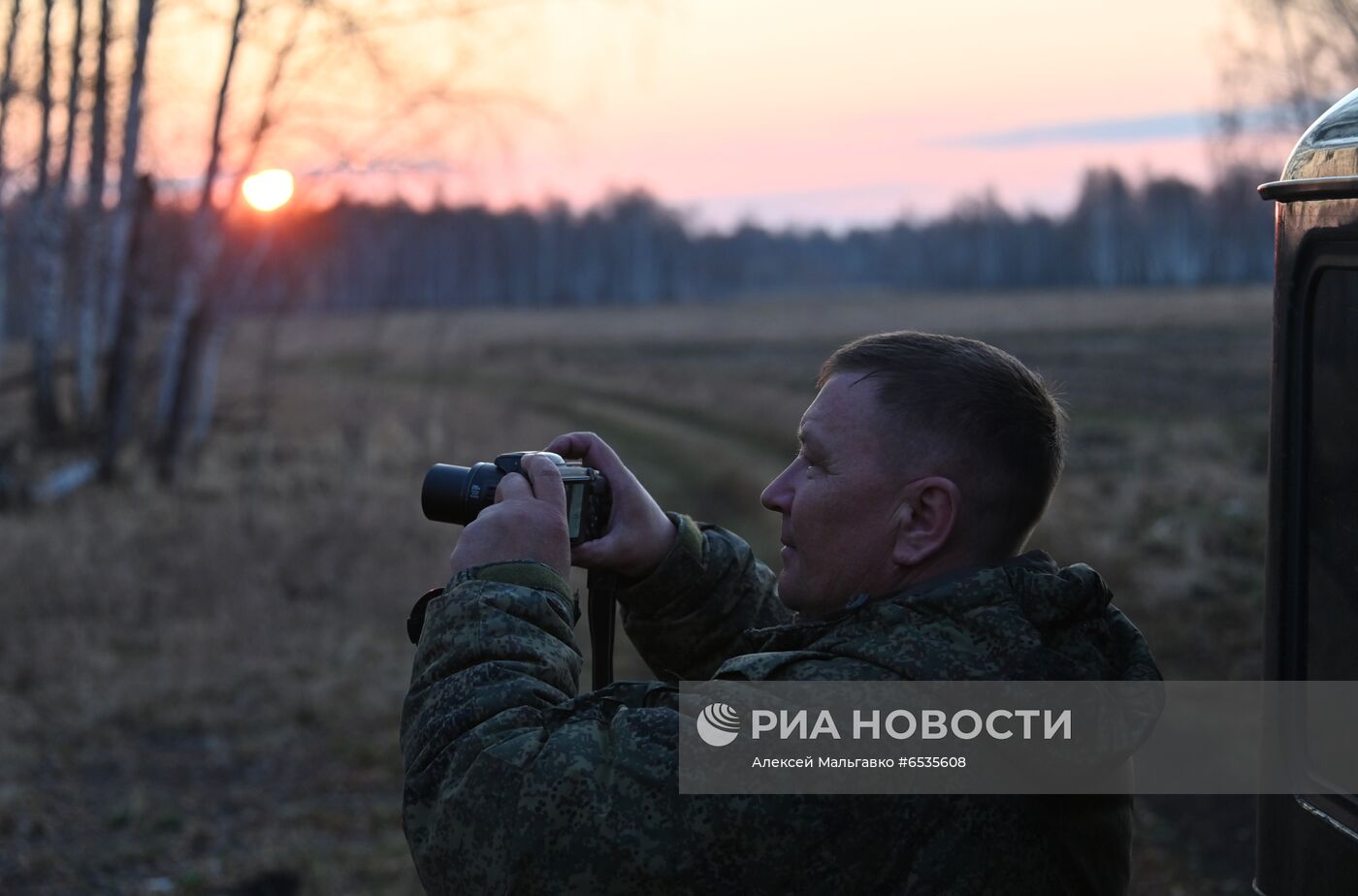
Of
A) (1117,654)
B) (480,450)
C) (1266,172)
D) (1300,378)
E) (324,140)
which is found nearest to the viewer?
(1117,654)

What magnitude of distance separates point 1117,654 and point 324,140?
14.1m

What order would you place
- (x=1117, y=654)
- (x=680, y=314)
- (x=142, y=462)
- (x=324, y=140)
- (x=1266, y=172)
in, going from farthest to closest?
(x=680, y=314)
(x=1266, y=172)
(x=142, y=462)
(x=324, y=140)
(x=1117, y=654)

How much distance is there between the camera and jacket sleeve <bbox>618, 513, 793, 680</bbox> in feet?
7.68

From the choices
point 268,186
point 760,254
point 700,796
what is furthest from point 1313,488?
point 760,254

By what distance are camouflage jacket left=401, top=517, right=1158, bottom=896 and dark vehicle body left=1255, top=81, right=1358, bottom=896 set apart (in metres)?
0.28

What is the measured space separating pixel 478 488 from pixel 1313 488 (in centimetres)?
119

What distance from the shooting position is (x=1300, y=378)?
1932 millimetres

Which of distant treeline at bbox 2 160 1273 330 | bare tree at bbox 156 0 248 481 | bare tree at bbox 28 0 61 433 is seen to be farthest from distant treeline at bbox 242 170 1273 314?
bare tree at bbox 156 0 248 481

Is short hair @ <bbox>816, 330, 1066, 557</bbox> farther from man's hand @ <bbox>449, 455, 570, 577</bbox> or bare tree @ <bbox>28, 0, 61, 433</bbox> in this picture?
bare tree @ <bbox>28, 0, 61, 433</bbox>

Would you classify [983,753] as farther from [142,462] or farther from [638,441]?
[638,441]

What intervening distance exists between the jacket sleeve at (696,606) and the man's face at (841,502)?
0.43m

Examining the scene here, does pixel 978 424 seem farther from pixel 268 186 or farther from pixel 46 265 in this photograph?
pixel 46 265

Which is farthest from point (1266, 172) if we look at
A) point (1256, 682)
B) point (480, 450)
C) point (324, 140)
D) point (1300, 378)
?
point (1300, 378)

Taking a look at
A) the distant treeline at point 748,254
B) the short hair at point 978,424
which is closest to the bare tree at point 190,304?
the short hair at point 978,424
